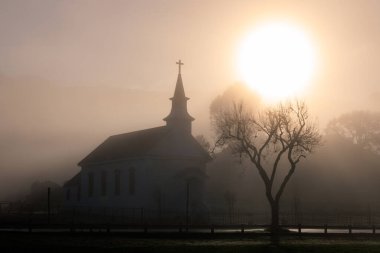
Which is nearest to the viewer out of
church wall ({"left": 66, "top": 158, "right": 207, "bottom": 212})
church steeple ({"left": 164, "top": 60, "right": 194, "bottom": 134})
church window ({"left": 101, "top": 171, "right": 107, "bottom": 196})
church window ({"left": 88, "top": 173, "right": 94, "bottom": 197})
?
church wall ({"left": 66, "top": 158, "right": 207, "bottom": 212})

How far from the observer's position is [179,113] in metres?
75.3

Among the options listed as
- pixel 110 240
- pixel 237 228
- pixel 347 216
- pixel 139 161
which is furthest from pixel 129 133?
pixel 110 240

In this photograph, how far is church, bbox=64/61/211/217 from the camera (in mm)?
68875

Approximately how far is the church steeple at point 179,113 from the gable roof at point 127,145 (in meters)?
1.26

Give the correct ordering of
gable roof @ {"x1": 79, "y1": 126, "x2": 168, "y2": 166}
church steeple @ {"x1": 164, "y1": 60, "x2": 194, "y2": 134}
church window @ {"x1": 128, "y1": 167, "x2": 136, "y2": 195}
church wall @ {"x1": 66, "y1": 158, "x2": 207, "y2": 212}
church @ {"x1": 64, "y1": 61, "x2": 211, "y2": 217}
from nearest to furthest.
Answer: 1. church wall @ {"x1": 66, "y1": 158, "x2": 207, "y2": 212}
2. church @ {"x1": 64, "y1": 61, "x2": 211, "y2": 217}
3. church window @ {"x1": 128, "y1": 167, "x2": 136, "y2": 195}
4. gable roof @ {"x1": 79, "y1": 126, "x2": 168, "y2": 166}
5. church steeple @ {"x1": 164, "y1": 60, "x2": 194, "y2": 134}

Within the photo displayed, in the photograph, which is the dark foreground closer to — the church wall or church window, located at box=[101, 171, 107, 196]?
the church wall

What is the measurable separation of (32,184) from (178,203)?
61.0 m

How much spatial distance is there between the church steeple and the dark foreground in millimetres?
36954

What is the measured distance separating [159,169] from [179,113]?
8845 millimetres

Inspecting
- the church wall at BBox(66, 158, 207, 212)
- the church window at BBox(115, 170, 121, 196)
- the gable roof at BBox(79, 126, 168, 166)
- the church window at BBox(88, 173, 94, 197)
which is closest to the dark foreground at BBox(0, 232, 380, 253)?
the church wall at BBox(66, 158, 207, 212)

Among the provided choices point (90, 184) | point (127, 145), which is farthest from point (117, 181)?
point (90, 184)

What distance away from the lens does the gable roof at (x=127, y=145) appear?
71875 millimetres

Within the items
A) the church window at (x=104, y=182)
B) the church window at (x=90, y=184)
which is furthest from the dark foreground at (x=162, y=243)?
the church window at (x=90, y=184)

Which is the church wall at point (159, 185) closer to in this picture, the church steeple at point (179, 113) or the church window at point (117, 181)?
the church window at point (117, 181)
